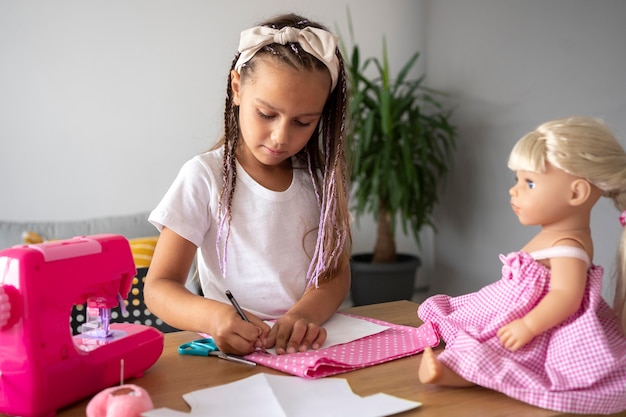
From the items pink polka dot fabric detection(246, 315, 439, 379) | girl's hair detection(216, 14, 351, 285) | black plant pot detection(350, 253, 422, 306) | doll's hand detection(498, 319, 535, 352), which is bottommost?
black plant pot detection(350, 253, 422, 306)

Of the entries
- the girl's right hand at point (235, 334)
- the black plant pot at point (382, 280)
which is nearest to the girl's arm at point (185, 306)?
the girl's right hand at point (235, 334)

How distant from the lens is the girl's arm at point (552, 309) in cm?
95

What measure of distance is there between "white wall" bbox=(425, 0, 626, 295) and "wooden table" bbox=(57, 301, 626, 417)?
1705 millimetres

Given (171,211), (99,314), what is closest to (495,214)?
(171,211)

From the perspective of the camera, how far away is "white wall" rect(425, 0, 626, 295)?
8.90 ft

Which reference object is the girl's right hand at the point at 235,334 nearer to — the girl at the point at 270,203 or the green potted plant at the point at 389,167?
the girl at the point at 270,203

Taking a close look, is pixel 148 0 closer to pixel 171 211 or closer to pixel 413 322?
pixel 171 211

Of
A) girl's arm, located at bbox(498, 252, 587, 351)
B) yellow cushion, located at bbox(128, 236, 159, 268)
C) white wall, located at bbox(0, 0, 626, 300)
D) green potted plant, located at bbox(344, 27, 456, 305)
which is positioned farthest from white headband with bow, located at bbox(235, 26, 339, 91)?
green potted plant, located at bbox(344, 27, 456, 305)

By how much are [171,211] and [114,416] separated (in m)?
0.57

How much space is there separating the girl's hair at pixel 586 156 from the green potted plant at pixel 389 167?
8.12 ft

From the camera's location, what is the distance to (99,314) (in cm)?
105

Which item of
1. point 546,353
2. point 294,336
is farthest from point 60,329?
point 546,353

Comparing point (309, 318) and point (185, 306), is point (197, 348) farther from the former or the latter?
point (309, 318)

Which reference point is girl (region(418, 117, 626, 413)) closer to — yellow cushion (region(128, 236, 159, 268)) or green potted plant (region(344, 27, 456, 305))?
yellow cushion (region(128, 236, 159, 268))
